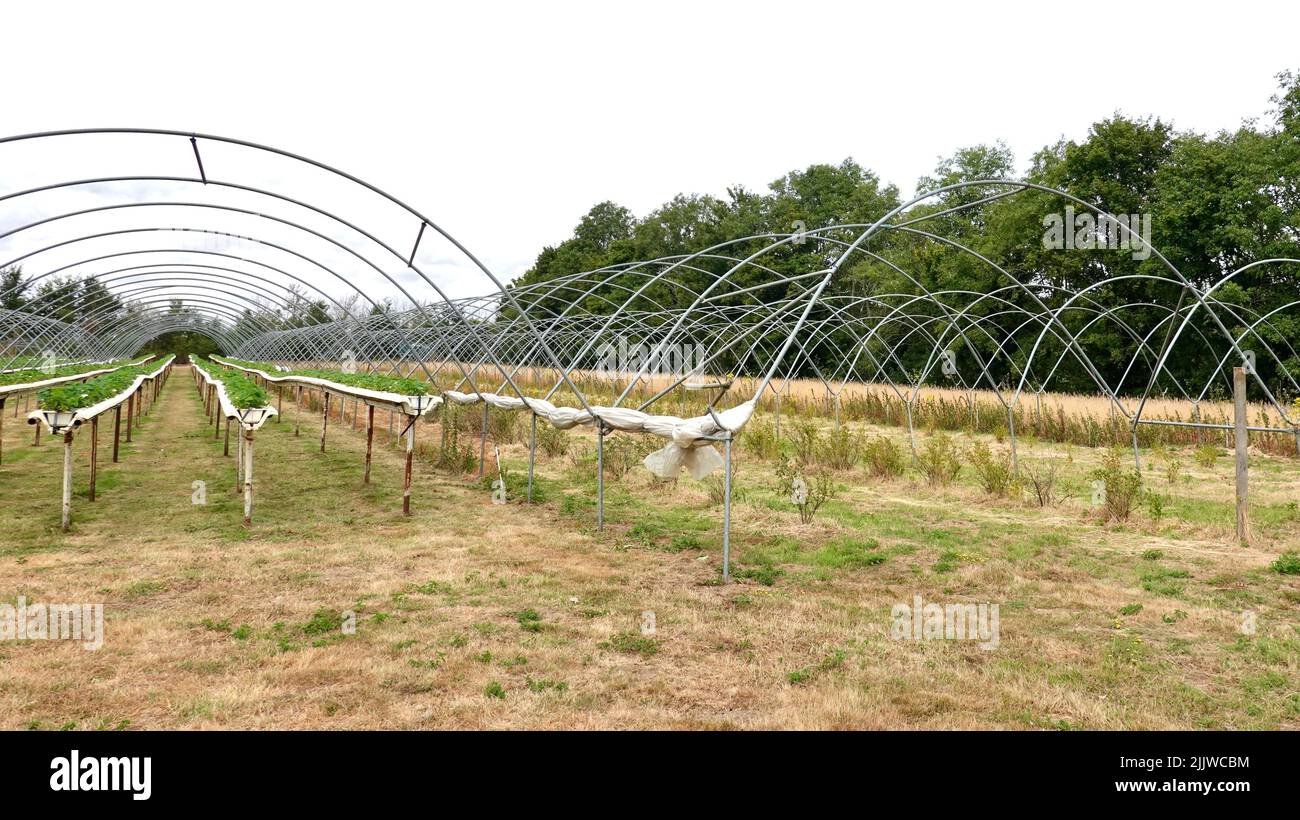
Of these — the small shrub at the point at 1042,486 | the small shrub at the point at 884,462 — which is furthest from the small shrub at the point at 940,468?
the small shrub at the point at 1042,486

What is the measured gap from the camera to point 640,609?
20.0ft

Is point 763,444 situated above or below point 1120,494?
above

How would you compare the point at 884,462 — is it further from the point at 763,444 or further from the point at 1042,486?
the point at 763,444

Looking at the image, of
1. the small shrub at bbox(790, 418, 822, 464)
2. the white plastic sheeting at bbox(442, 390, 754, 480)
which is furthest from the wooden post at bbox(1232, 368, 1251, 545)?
the small shrub at bbox(790, 418, 822, 464)

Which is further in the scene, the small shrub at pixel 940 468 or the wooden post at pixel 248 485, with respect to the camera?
the small shrub at pixel 940 468

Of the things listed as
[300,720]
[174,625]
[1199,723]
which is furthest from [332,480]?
[1199,723]

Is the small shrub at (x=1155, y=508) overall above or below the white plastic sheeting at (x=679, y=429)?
below

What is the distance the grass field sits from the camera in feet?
14.0

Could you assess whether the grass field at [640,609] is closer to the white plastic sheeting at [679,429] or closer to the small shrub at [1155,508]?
the small shrub at [1155,508]

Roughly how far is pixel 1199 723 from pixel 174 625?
6418 mm

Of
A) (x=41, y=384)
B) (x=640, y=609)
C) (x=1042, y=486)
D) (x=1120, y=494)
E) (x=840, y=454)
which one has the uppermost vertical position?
(x=41, y=384)

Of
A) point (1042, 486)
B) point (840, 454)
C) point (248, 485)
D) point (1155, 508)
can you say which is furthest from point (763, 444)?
point (248, 485)

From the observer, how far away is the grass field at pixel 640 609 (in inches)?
168

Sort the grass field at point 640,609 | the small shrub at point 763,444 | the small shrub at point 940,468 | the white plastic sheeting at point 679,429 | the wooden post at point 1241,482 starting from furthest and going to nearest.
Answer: the small shrub at point 763,444
the small shrub at point 940,468
the wooden post at point 1241,482
the white plastic sheeting at point 679,429
the grass field at point 640,609
